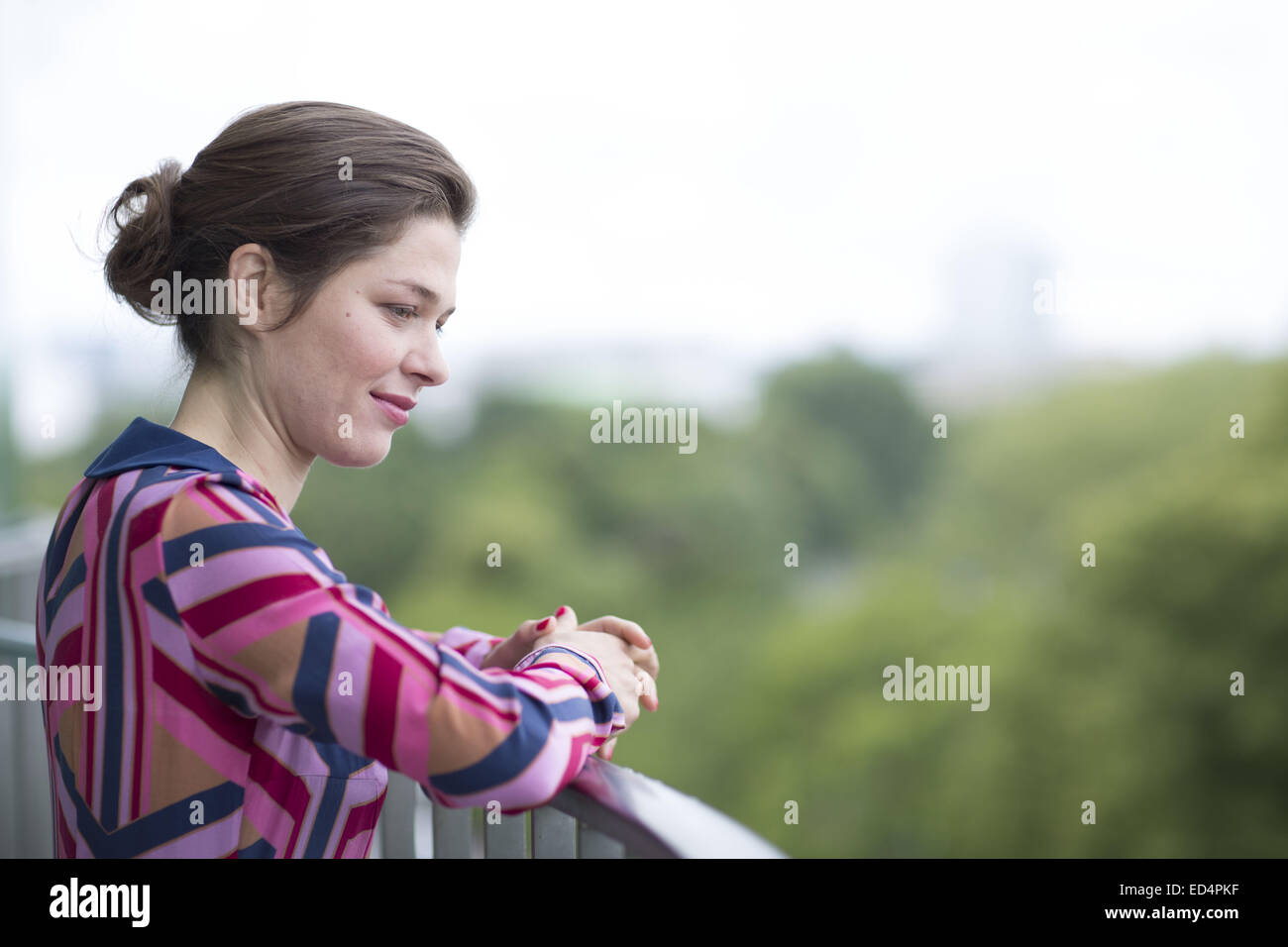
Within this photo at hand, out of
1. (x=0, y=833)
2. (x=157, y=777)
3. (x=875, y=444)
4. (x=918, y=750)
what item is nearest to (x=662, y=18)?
(x=875, y=444)

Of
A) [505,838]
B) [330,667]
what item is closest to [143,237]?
[330,667]

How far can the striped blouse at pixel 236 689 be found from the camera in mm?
640

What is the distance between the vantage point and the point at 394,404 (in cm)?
88

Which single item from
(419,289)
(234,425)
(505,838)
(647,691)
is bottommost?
(505,838)

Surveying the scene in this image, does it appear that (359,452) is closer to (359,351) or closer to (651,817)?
(359,351)

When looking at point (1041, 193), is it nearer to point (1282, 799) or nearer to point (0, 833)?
point (1282, 799)

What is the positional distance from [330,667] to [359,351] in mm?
300

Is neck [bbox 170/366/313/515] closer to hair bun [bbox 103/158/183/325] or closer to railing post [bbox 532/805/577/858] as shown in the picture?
hair bun [bbox 103/158/183/325]

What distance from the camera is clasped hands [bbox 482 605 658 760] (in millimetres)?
860

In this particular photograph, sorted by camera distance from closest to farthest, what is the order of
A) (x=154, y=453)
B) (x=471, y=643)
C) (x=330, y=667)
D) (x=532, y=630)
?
(x=330, y=667), (x=154, y=453), (x=532, y=630), (x=471, y=643)

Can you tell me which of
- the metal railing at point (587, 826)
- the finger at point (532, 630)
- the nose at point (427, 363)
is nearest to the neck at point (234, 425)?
the nose at point (427, 363)

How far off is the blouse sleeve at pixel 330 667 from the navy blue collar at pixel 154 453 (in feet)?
0.18

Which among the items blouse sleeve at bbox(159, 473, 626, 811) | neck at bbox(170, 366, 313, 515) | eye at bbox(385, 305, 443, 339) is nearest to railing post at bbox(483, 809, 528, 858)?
blouse sleeve at bbox(159, 473, 626, 811)

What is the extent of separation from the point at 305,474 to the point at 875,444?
37.2 feet
